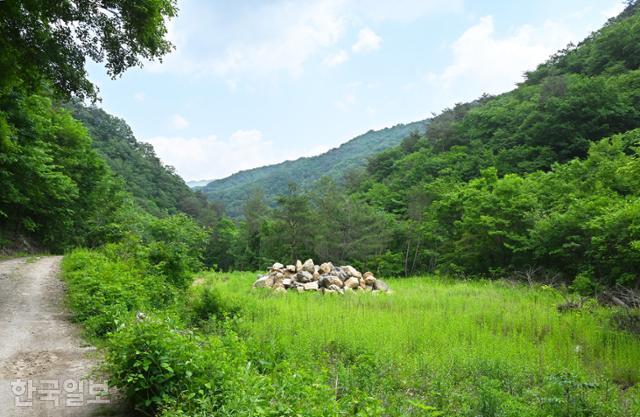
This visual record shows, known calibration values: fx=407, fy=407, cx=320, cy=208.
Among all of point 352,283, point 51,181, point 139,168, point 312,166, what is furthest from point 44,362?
point 312,166

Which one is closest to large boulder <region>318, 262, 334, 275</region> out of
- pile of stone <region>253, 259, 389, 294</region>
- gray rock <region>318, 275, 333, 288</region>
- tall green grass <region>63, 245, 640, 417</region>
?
pile of stone <region>253, 259, 389, 294</region>

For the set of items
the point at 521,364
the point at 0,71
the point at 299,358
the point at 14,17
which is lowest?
the point at 521,364

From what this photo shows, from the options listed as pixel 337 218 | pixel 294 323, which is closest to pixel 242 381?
pixel 294 323

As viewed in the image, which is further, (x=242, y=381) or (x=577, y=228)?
(x=577, y=228)

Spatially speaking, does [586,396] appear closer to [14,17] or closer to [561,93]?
[14,17]

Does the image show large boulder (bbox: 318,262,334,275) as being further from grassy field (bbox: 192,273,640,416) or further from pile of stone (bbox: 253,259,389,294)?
grassy field (bbox: 192,273,640,416)

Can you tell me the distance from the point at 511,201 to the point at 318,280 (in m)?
11.6

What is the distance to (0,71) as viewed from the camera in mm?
9133

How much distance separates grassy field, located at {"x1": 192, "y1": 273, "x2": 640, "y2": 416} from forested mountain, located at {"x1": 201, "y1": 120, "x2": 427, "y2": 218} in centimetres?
9798

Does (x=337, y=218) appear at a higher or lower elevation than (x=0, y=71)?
lower

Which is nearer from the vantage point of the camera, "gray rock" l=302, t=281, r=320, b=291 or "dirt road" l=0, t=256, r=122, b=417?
"dirt road" l=0, t=256, r=122, b=417

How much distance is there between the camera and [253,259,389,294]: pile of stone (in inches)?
749

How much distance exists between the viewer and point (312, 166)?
132750 mm

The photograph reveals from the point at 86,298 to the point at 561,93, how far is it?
50.2 metres
